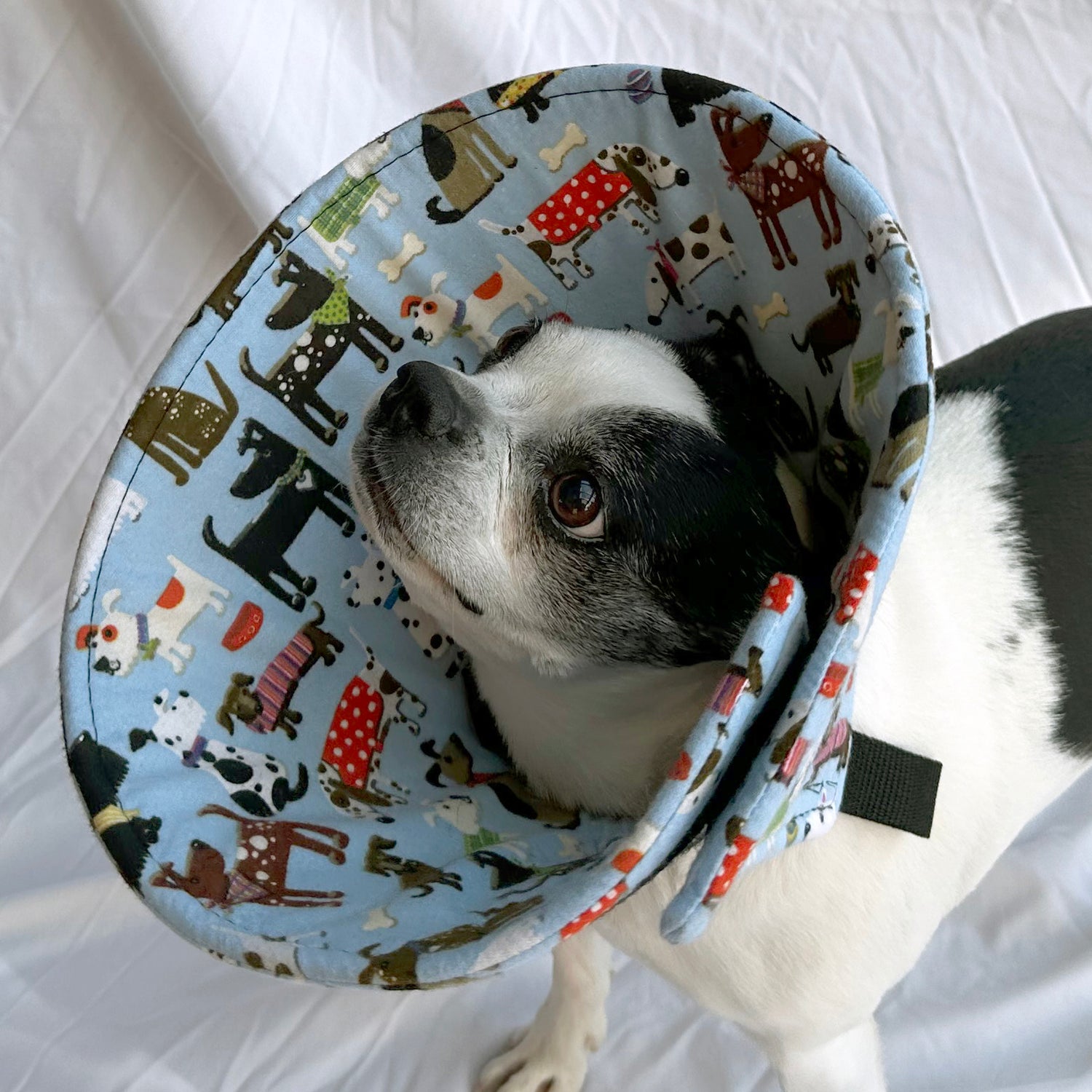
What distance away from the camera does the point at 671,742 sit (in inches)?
29.4

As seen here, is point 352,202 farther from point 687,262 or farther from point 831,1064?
point 831,1064

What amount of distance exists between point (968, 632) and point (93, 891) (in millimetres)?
1123

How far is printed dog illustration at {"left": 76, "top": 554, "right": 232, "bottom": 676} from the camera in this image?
28.5 inches

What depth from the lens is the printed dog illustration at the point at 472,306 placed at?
35.5 inches

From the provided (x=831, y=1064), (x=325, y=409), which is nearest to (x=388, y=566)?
(x=325, y=409)

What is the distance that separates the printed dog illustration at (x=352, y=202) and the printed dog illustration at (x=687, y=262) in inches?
8.8

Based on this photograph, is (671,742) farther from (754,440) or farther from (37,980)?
(37,980)

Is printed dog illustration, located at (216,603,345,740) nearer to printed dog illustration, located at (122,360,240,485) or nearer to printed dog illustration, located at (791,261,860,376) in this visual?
printed dog illustration, located at (122,360,240,485)

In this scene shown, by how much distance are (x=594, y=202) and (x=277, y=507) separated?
0.36m

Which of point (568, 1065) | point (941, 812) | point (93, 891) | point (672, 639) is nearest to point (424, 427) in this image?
point (672, 639)

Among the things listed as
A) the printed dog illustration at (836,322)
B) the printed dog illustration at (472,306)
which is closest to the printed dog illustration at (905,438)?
the printed dog illustration at (836,322)

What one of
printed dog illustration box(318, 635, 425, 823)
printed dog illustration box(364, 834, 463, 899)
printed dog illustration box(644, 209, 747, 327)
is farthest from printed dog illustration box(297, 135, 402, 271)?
printed dog illustration box(364, 834, 463, 899)

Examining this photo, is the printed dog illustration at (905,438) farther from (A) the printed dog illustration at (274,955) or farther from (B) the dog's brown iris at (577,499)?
(A) the printed dog illustration at (274,955)

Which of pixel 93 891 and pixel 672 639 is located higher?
pixel 672 639
